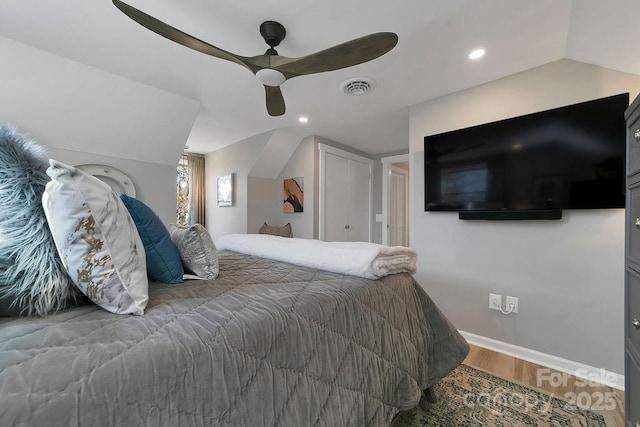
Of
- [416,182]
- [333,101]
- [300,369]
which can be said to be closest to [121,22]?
[333,101]

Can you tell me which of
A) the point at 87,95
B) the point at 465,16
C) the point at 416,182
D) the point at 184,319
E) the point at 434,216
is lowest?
the point at 184,319

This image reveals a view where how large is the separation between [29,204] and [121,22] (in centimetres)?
154

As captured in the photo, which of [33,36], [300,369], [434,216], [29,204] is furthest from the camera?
[434,216]

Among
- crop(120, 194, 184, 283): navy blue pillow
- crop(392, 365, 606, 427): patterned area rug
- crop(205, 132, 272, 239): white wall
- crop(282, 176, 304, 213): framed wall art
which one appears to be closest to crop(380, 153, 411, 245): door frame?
crop(282, 176, 304, 213): framed wall art

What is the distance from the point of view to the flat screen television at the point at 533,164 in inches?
65.1

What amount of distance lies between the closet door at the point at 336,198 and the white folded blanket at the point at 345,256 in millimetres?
2204

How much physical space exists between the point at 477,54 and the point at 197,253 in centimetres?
228

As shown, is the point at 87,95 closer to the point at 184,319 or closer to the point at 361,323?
the point at 184,319

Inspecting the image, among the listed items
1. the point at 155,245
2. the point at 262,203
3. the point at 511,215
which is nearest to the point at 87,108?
the point at 155,245

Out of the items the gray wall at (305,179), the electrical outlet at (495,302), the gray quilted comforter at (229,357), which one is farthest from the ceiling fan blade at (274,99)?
the electrical outlet at (495,302)

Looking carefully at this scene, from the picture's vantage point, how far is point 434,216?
2484 mm

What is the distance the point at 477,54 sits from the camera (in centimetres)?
184

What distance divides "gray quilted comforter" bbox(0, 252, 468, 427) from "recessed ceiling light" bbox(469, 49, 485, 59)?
1.76 meters

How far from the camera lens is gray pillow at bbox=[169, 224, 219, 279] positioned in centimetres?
118
